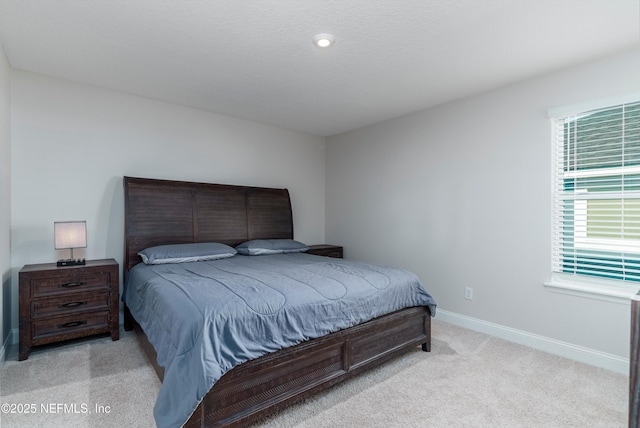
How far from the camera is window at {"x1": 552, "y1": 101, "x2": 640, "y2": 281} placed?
2459 mm

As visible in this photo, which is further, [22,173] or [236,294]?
[22,173]

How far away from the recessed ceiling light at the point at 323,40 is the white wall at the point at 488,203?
6.08 feet

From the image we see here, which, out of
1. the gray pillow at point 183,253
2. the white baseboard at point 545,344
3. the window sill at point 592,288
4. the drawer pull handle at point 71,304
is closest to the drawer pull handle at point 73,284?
the drawer pull handle at point 71,304

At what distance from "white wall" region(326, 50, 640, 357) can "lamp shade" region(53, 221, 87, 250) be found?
3260mm

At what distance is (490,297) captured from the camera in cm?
322

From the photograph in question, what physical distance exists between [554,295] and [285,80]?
10.2 feet

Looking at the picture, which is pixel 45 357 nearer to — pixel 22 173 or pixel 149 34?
pixel 22 173

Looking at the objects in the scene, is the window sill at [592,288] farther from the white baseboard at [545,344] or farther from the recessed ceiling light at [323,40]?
the recessed ceiling light at [323,40]

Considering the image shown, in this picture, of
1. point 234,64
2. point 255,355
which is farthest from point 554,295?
point 234,64

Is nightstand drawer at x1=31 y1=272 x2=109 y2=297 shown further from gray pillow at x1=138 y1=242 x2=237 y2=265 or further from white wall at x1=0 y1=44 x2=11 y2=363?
gray pillow at x1=138 y1=242 x2=237 y2=265

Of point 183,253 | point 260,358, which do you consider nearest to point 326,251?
point 183,253

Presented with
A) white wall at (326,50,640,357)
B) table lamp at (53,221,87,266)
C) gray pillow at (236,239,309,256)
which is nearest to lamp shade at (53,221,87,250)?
table lamp at (53,221,87,266)

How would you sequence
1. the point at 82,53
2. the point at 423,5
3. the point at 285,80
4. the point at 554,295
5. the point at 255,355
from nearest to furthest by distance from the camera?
the point at 255,355, the point at 423,5, the point at 82,53, the point at 554,295, the point at 285,80

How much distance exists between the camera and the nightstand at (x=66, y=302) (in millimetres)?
2545
